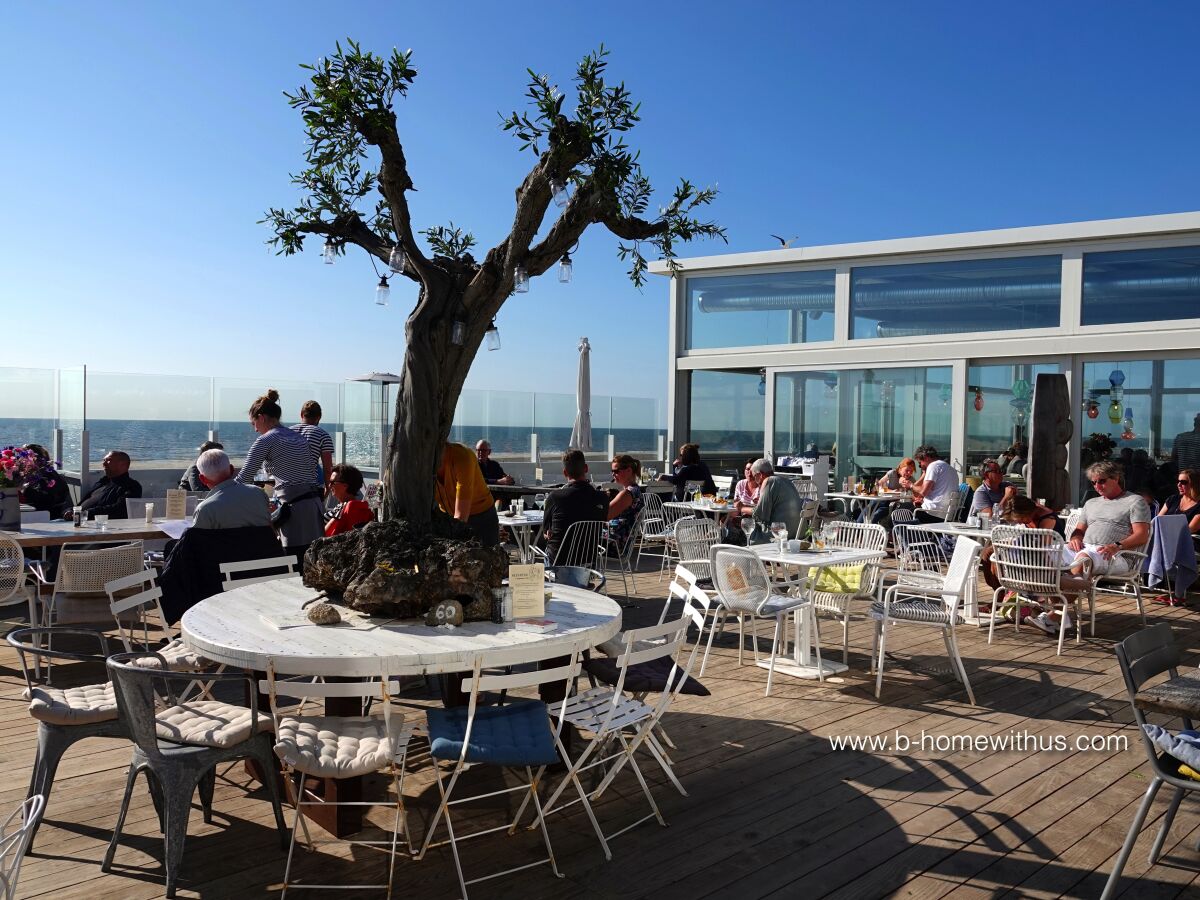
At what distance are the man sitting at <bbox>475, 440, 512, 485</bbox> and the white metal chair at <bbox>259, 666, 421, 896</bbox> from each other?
8321 millimetres

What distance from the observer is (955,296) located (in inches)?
→ 550

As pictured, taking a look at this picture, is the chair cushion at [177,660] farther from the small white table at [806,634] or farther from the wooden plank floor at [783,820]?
the small white table at [806,634]

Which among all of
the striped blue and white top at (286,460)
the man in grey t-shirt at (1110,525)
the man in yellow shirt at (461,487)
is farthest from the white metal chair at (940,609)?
the striped blue and white top at (286,460)

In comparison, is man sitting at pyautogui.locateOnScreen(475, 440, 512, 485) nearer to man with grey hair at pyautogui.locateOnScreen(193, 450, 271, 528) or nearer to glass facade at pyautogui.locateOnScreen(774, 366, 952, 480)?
glass facade at pyautogui.locateOnScreen(774, 366, 952, 480)

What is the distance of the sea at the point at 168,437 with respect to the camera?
41.9 feet

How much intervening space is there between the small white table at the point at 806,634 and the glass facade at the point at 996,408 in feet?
26.2

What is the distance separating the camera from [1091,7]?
1090 cm

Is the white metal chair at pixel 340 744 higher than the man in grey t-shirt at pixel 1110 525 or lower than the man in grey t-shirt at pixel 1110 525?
lower

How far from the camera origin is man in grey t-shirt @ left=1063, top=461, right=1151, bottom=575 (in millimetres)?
7820

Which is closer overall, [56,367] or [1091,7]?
[1091,7]

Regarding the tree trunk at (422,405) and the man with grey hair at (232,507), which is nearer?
the tree trunk at (422,405)

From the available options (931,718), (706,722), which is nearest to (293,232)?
(706,722)

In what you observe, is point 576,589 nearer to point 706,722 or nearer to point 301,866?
point 706,722

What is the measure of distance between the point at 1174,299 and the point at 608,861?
12.0 metres
